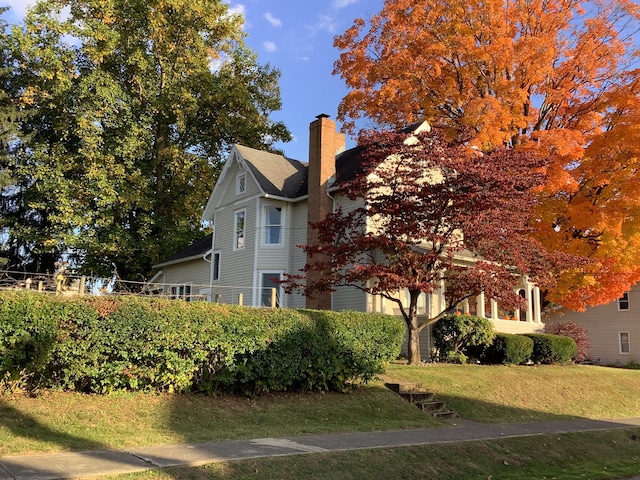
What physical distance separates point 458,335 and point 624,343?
2064 centimetres

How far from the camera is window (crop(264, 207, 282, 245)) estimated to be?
993 inches

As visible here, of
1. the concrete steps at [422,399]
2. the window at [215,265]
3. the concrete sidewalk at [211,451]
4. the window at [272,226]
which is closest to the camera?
the concrete sidewalk at [211,451]

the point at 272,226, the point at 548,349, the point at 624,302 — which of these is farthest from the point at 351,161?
the point at 624,302

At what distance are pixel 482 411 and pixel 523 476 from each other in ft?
15.6

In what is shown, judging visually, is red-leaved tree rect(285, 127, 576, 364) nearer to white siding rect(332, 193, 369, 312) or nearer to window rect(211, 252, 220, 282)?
white siding rect(332, 193, 369, 312)

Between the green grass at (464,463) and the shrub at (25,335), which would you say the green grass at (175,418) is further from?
the green grass at (464,463)

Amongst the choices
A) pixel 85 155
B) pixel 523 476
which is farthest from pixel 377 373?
pixel 85 155

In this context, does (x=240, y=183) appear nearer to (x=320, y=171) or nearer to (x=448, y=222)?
(x=320, y=171)

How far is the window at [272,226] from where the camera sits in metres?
25.2

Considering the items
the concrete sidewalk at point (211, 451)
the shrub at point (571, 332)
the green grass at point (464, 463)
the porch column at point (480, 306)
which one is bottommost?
the green grass at point (464, 463)

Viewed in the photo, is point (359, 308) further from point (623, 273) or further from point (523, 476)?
point (523, 476)

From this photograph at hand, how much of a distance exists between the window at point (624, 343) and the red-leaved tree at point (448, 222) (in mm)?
20821

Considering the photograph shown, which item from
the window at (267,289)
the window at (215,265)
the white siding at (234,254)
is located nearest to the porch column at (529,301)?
the window at (267,289)

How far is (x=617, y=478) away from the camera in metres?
9.41
